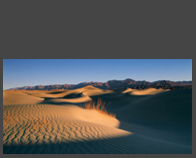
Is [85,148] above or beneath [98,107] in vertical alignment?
above

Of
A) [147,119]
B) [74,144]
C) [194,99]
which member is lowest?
[147,119]

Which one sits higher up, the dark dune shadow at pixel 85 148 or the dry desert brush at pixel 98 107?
the dark dune shadow at pixel 85 148

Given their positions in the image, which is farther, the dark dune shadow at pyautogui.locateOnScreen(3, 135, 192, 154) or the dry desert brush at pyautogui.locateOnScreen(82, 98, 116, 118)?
the dry desert brush at pyautogui.locateOnScreen(82, 98, 116, 118)

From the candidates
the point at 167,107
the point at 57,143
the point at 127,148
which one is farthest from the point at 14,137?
the point at 167,107

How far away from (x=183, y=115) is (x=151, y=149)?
8026mm

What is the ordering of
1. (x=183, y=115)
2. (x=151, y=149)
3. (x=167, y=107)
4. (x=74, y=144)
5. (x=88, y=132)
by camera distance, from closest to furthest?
(x=74, y=144), (x=151, y=149), (x=88, y=132), (x=183, y=115), (x=167, y=107)

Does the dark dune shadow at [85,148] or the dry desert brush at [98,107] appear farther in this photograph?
the dry desert brush at [98,107]

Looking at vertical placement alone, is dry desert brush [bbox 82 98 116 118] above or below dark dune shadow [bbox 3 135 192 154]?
below

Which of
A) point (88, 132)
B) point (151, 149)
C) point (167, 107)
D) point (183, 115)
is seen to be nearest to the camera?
point (151, 149)

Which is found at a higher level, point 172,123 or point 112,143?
point 112,143

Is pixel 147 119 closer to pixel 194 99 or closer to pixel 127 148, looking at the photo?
pixel 194 99

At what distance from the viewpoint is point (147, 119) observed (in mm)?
10938

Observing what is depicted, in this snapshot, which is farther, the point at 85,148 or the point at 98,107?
the point at 98,107

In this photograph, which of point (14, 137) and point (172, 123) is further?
point (172, 123)
